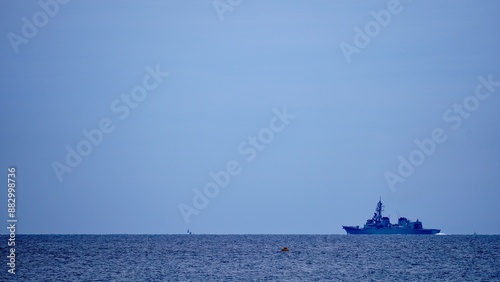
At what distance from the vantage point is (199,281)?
74500mm

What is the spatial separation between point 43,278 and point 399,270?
38174 mm

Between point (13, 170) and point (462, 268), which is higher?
point (13, 170)

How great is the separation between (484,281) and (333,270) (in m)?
18.7

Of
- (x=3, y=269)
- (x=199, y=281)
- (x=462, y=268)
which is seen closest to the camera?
(x=199, y=281)

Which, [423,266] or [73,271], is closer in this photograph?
[73,271]

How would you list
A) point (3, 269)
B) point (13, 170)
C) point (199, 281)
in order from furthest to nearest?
point (3, 269), point (199, 281), point (13, 170)

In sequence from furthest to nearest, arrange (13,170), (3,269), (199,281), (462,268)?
(462,268) < (3,269) < (199,281) < (13,170)

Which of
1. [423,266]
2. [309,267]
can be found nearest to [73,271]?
[309,267]

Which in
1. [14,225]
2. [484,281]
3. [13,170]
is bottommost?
[484,281]

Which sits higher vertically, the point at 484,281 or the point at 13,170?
the point at 13,170

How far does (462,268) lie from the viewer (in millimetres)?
94000

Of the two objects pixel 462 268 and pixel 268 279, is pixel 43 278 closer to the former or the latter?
pixel 268 279

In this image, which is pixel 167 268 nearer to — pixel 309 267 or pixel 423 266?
pixel 309 267

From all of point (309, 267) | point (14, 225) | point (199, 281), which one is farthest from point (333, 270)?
point (14, 225)
